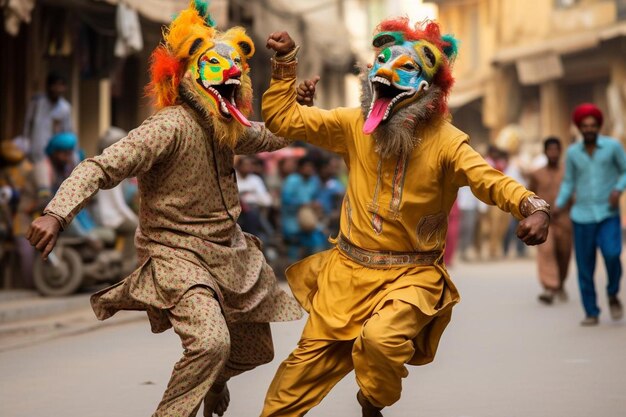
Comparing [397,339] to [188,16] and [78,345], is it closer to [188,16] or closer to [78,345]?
[188,16]

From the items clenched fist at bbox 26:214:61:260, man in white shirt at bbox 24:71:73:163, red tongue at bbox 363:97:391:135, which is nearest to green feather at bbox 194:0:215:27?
red tongue at bbox 363:97:391:135

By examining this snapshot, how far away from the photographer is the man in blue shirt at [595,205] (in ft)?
38.4

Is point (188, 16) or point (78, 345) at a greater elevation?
point (188, 16)

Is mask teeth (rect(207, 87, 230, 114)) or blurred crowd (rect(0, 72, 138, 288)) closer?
mask teeth (rect(207, 87, 230, 114))

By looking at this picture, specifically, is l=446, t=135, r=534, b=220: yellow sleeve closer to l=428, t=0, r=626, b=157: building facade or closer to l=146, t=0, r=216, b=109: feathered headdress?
l=146, t=0, r=216, b=109: feathered headdress

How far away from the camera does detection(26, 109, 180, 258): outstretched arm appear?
18.2 feet

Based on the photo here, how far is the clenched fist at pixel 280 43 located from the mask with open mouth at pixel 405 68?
40cm

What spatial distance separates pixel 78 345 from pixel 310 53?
1820 centimetres

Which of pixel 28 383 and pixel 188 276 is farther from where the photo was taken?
pixel 28 383

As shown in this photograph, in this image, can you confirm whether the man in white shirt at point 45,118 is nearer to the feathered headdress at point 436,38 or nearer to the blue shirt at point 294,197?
the blue shirt at point 294,197

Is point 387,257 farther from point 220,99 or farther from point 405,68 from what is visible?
point 220,99

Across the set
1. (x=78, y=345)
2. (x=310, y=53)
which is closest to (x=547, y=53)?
(x=310, y=53)

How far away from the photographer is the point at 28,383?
8.59 meters

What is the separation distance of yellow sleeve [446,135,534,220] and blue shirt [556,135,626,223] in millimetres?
5772
